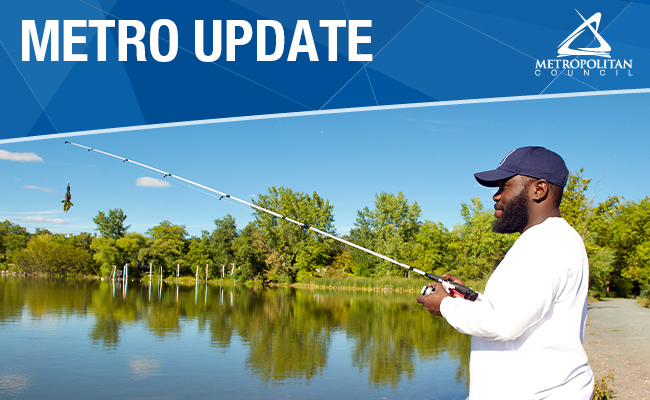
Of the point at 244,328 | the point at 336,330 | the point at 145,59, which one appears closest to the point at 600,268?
the point at 336,330

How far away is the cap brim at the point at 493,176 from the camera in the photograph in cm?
202

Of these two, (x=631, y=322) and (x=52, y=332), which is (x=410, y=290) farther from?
(x=52, y=332)

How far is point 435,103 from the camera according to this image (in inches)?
435

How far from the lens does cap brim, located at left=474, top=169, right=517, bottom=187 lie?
79.4 inches

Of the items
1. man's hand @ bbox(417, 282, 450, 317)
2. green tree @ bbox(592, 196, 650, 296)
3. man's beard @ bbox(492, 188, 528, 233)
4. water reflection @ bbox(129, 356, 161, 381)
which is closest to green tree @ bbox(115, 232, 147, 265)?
green tree @ bbox(592, 196, 650, 296)

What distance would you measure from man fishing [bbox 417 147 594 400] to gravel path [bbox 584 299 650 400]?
24.6 feet

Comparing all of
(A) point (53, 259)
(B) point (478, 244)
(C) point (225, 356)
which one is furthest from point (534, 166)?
(A) point (53, 259)

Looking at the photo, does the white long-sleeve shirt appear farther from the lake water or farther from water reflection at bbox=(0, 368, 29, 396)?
water reflection at bbox=(0, 368, 29, 396)

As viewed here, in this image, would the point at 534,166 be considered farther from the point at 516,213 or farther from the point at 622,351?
the point at 622,351

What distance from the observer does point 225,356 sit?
573 inches

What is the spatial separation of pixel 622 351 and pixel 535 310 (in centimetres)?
1369

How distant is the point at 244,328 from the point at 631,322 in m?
15.6

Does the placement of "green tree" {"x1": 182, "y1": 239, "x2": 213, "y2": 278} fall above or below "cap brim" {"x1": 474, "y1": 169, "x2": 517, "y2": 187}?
below

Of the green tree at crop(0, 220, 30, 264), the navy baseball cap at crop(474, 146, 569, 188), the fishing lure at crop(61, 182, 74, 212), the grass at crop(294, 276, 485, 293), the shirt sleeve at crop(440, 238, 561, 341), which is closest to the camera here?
the shirt sleeve at crop(440, 238, 561, 341)
